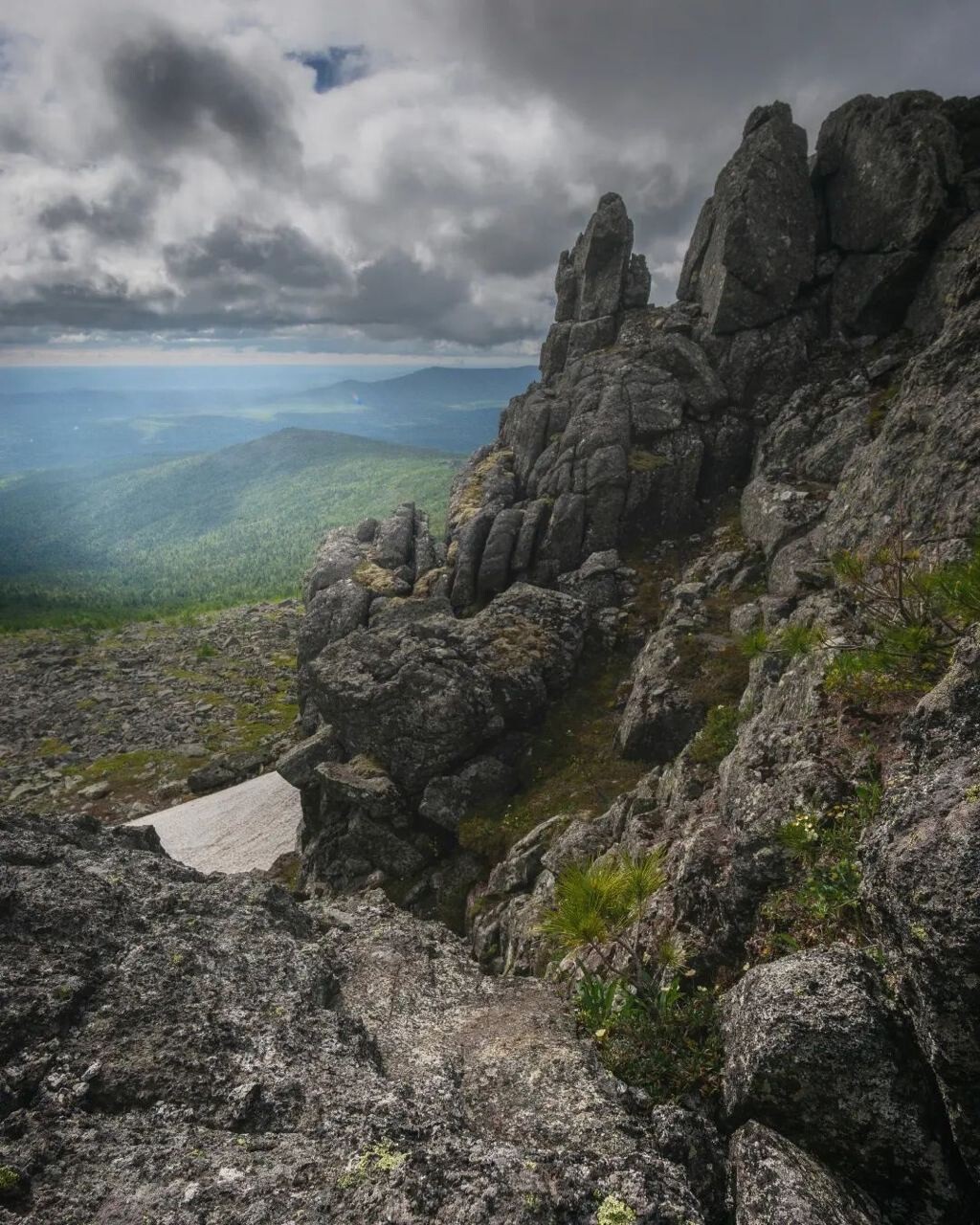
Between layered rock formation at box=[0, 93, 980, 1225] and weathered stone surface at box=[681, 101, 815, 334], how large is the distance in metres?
5.14

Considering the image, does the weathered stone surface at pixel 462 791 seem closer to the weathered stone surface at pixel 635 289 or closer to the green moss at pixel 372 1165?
the green moss at pixel 372 1165

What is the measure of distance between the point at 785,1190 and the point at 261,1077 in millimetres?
9470

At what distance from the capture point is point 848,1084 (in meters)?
8.68

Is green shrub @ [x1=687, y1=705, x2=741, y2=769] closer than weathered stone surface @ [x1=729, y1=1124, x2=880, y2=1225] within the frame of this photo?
No

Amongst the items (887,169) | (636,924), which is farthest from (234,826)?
(887,169)

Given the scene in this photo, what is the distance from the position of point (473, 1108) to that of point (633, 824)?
46.3 feet

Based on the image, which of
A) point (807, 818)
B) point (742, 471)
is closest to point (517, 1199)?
point (807, 818)

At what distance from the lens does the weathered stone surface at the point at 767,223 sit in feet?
181

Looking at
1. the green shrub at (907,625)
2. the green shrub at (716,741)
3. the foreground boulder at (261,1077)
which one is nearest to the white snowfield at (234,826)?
the foreground boulder at (261,1077)

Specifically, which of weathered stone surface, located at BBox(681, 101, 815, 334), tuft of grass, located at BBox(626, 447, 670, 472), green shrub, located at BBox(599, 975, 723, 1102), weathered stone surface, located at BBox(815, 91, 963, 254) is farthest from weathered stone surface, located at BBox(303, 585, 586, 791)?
weathered stone surface, located at BBox(815, 91, 963, 254)

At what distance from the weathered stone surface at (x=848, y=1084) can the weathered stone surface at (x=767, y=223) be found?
6211 cm

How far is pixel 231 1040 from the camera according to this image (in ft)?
42.6

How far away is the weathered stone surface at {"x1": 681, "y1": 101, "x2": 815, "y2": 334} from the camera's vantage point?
181 feet

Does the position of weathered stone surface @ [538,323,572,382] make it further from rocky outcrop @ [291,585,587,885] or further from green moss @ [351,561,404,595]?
rocky outcrop @ [291,585,587,885]
